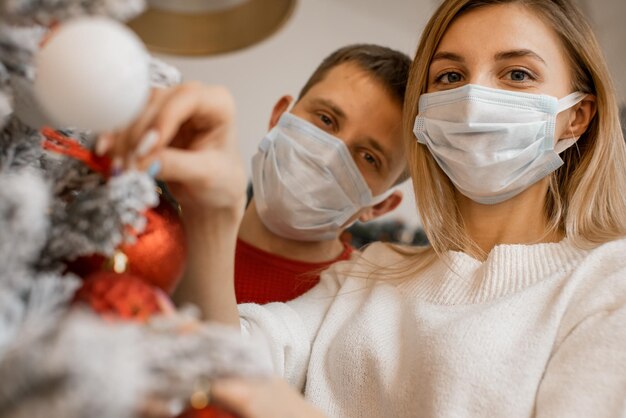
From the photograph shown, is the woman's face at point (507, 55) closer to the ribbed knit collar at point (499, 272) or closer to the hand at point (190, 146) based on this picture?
the ribbed knit collar at point (499, 272)

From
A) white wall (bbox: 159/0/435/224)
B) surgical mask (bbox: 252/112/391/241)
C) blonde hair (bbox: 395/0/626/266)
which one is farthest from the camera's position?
white wall (bbox: 159/0/435/224)

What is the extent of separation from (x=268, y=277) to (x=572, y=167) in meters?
0.52

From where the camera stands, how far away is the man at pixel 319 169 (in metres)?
1.08

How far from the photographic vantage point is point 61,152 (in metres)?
0.44

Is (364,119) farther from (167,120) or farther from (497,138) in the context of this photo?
(167,120)

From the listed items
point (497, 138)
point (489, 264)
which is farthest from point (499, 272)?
point (497, 138)

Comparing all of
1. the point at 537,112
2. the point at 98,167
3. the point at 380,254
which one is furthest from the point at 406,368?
the point at 98,167

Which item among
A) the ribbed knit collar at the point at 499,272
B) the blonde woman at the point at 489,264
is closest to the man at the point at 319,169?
the blonde woman at the point at 489,264

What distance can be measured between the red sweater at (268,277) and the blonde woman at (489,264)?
11 cm

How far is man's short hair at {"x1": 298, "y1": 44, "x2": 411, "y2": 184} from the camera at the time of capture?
1.14 metres

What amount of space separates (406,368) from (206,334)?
1.66 ft

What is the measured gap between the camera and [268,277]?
44.8 inches

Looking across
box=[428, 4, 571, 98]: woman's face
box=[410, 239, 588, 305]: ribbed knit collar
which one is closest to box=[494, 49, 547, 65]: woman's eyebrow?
box=[428, 4, 571, 98]: woman's face

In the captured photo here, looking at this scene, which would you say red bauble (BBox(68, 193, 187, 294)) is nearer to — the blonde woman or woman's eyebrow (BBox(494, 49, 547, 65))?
the blonde woman
